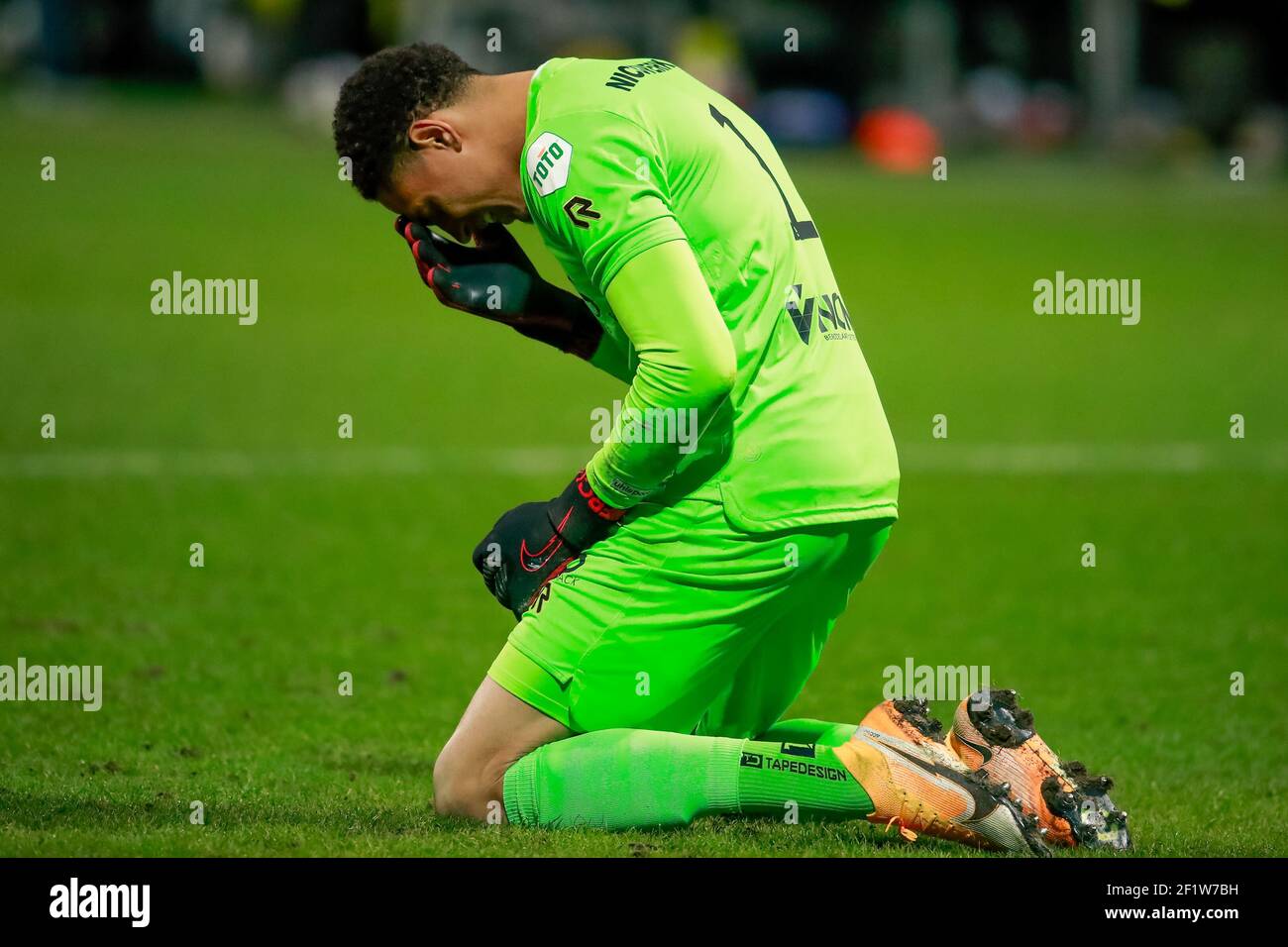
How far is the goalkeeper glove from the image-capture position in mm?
4703

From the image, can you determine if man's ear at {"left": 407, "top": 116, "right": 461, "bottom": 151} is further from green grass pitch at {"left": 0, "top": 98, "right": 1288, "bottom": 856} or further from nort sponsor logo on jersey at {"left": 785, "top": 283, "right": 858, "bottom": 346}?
green grass pitch at {"left": 0, "top": 98, "right": 1288, "bottom": 856}

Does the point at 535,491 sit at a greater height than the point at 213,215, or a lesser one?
lesser

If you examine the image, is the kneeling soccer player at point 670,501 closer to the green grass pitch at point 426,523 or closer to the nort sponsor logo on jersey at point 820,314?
the nort sponsor logo on jersey at point 820,314

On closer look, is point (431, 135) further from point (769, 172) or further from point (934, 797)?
point (934, 797)

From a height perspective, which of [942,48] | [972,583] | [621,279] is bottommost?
[972,583]

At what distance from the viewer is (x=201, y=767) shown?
18.0 feet

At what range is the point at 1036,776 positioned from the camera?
468 cm

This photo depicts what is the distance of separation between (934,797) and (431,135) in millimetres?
2197

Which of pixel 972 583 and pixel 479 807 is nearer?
pixel 479 807

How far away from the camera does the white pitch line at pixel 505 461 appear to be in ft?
36.5

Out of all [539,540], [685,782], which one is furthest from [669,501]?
[685,782]
